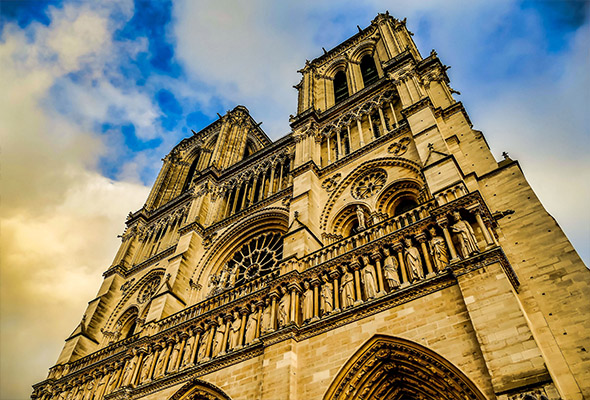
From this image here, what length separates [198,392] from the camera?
35.7 ft

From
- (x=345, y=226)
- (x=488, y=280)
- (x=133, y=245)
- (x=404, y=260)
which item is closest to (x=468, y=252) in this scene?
(x=488, y=280)

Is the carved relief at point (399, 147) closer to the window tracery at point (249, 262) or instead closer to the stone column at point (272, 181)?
the window tracery at point (249, 262)

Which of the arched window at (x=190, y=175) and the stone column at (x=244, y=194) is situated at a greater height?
the arched window at (x=190, y=175)

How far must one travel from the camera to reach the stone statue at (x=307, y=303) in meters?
10.2

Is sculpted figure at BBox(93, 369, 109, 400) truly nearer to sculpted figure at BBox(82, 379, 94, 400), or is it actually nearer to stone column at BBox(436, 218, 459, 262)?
sculpted figure at BBox(82, 379, 94, 400)

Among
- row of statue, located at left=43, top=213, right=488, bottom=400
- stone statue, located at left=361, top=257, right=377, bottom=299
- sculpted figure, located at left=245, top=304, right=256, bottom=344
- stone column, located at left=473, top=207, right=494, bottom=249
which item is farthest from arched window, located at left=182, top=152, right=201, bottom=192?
stone column, located at left=473, top=207, right=494, bottom=249

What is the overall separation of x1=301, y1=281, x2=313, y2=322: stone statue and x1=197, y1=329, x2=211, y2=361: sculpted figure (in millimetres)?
3192

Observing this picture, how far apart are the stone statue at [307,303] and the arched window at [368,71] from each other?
12.2 m

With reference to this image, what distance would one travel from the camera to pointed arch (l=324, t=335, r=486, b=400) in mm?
8008

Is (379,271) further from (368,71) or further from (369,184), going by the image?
(368,71)

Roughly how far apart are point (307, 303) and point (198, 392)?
3.58m

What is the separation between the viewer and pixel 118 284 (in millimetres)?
19938

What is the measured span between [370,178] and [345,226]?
1787 millimetres

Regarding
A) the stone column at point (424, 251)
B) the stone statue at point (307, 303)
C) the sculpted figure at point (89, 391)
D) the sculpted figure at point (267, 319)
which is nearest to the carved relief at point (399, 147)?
the stone column at point (424, 251)
